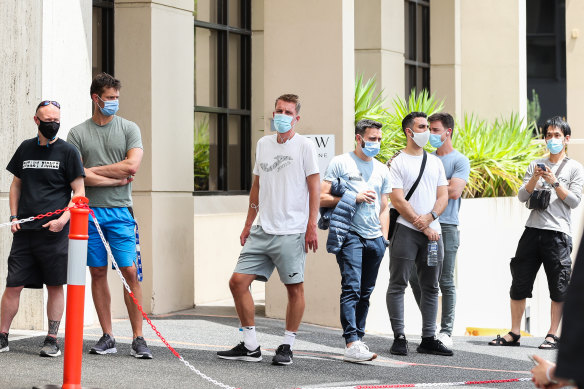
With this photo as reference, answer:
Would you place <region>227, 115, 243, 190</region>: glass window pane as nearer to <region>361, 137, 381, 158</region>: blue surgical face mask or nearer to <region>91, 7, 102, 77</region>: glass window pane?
<region>91, 7, 102, 77</region>: glass window pane

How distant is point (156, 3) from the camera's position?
37.1ft

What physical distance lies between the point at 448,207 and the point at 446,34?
33.1 feet

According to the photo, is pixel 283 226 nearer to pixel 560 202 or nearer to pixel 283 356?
pixel 283 356

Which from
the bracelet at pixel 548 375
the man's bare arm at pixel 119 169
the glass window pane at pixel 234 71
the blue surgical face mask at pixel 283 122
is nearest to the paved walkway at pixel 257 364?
the man's bare arm at pixel 119 169

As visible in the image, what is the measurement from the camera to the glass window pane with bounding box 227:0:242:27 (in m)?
13.7

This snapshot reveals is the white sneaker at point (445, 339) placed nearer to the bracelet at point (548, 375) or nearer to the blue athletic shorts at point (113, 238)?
the blue athletic shorts at point (113, 238)

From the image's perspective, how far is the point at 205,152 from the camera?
1334 centimetres

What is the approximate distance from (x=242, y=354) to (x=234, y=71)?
6744 mm

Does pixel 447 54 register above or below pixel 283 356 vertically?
above

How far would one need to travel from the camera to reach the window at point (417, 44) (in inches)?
735

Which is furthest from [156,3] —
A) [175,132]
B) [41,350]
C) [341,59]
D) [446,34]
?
[446,34]

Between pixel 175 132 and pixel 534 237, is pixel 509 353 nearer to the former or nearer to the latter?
pixel 534 237

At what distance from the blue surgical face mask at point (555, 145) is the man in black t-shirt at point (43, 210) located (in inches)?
174

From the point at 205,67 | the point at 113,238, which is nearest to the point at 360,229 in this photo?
the point at 113,238
